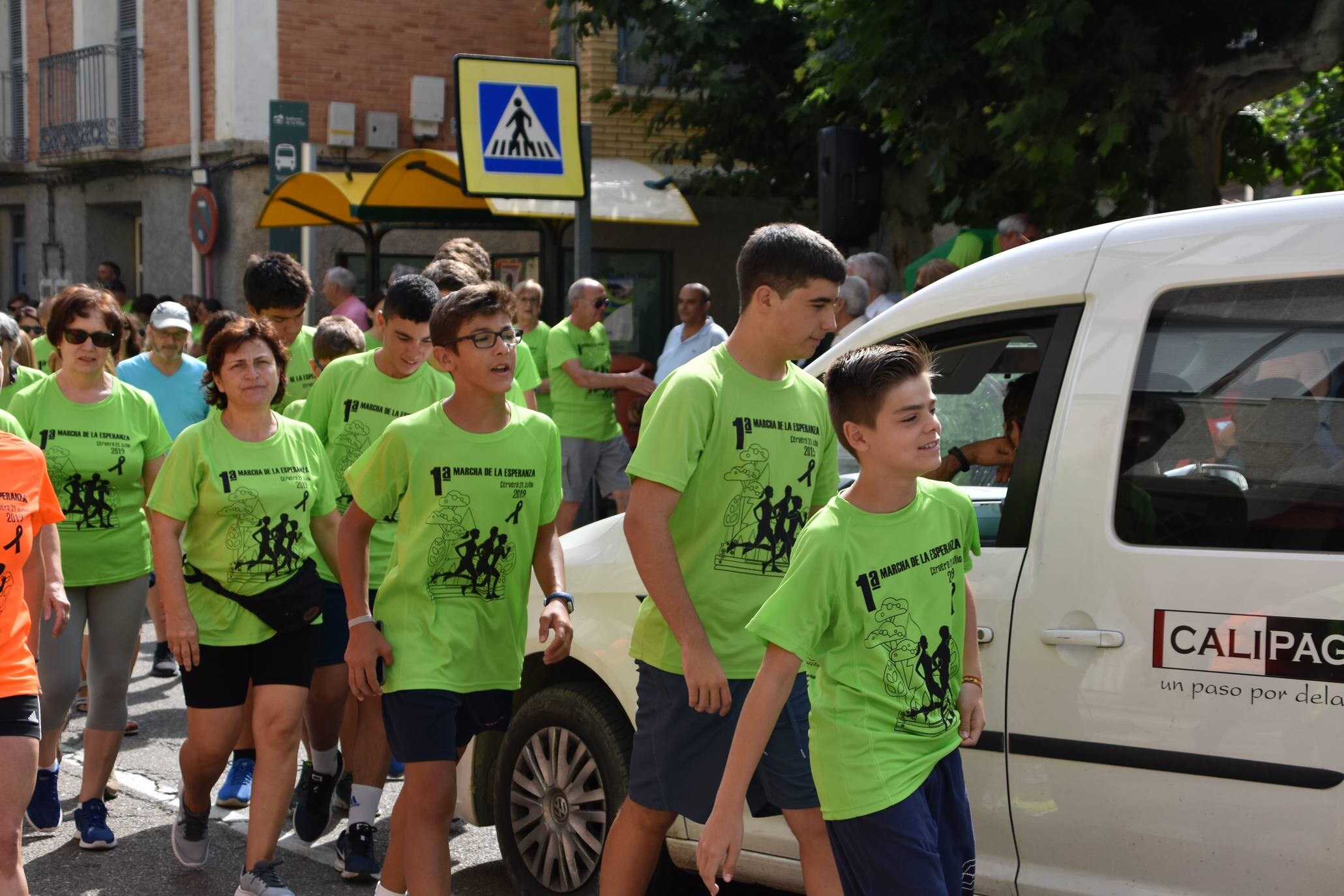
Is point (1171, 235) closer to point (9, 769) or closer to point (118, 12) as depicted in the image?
point (9, 769)

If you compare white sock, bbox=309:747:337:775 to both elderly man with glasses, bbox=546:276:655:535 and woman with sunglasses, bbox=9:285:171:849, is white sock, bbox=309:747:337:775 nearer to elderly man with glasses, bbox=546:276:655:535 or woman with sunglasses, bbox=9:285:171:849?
woman with sunglasses, bbox=9:285:171:849

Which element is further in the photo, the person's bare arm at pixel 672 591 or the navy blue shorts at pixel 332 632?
the navy blue shorts at pixel 332 632

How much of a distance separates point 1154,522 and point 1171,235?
0.66 m

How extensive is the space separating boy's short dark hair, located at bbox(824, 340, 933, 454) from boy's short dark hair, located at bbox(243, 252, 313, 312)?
3451mm

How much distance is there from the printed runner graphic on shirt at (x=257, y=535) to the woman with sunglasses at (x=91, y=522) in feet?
3.46

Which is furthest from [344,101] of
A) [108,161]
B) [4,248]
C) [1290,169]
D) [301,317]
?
[301,317]

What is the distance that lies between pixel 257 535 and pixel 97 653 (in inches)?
47.9

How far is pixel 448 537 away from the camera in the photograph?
4.25 meters

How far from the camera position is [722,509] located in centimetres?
379

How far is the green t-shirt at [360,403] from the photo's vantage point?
5570mm

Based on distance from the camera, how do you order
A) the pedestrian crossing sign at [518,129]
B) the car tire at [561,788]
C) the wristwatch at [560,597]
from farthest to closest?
the pedestrian crossing sign at [518,129] → the car tire at [561,788] → the wristwatch at [560,597]

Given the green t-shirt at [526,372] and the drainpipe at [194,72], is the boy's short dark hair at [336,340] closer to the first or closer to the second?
the green t-shirt at [526,372]

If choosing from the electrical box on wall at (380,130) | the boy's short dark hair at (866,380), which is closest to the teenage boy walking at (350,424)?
the boy's short dark hair at (866,380)

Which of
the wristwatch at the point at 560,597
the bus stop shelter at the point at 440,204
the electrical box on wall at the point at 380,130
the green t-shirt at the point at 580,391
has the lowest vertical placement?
the wristwatch at the point at 560,597
